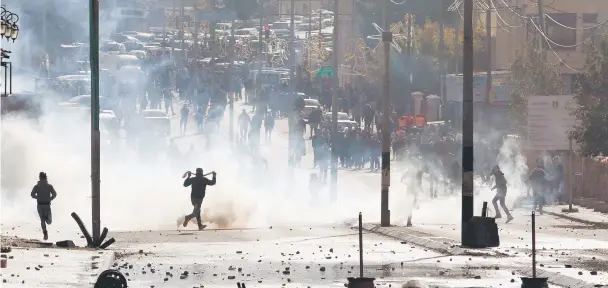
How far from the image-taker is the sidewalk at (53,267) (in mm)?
22219

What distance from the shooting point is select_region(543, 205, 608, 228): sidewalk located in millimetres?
41094

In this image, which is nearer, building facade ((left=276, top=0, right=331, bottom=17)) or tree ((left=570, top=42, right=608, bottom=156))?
tree ((left=570, top=42, right=608, bottom=156))

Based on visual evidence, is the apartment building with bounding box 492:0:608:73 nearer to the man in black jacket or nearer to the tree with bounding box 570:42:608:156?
the tree with bounding box 570:42:608:156

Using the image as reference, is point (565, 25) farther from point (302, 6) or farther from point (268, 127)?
point (302, 6)

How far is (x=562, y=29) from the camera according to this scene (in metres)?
74.8

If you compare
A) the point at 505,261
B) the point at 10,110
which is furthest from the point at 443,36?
the point at 505,261

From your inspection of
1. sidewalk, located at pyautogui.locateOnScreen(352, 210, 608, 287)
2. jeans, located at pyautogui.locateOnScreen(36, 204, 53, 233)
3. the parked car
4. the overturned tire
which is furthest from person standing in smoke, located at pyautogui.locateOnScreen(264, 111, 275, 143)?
the overturned tire

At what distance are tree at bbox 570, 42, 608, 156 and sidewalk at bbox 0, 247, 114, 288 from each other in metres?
20.6

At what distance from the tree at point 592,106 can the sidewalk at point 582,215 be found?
1689mm

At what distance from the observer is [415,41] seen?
285ft

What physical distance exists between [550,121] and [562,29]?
28.5 metres

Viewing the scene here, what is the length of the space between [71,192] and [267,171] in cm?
1331

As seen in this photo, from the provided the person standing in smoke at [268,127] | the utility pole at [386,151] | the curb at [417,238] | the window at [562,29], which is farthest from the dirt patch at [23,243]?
the window at [562,29]

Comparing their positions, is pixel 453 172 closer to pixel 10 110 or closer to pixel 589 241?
pixel 10 110
